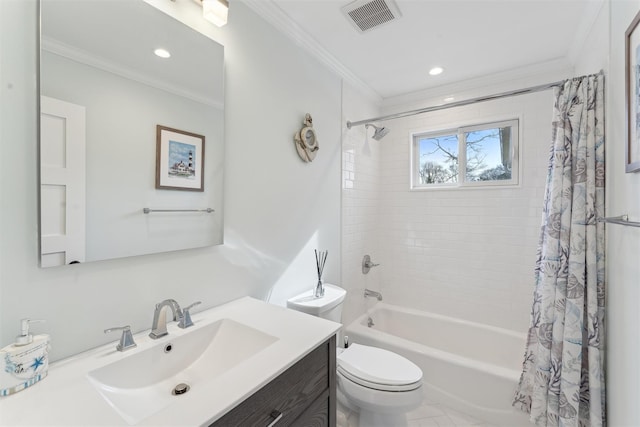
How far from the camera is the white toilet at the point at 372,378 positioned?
1.48 meters

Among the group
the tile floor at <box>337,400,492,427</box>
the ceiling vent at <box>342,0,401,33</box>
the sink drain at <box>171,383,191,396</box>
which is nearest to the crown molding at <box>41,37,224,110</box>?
the ceiling vent at <box>342,0,401,33</box>

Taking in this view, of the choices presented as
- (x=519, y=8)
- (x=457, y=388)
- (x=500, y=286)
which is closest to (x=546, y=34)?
(x=519, y=8)

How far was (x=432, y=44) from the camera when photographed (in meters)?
1.95

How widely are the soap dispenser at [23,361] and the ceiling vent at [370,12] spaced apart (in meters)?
1.97

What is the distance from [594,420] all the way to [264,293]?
5.74ft

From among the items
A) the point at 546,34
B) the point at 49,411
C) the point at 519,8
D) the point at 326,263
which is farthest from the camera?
the point at 326,263

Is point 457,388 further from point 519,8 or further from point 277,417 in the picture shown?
point 519,8

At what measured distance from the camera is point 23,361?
29.4 inches

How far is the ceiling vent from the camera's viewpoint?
156 centimetres

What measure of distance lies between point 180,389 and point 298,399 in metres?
0.42

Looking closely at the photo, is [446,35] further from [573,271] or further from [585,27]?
[573,271]

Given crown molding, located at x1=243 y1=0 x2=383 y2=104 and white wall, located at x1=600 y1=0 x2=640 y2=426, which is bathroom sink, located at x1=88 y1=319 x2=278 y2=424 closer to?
white wall, located at x1=600 y1=0 x2=640 y2=426

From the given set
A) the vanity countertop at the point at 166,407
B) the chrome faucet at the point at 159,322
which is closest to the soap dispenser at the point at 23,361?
the vanity countertop at the point at 166,407

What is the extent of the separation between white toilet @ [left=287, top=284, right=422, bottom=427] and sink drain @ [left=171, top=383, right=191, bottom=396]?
73 centimetres
